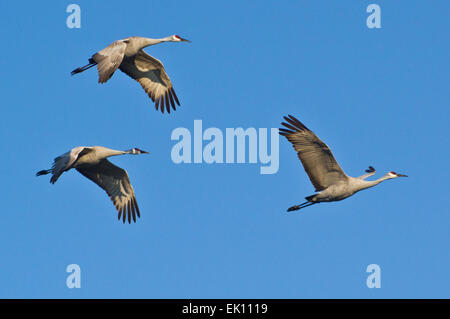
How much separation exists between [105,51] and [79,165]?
8.64 ft

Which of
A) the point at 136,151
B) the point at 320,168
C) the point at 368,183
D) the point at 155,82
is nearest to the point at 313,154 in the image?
the point at 320,168

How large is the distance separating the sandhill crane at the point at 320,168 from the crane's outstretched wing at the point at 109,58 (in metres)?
3.84

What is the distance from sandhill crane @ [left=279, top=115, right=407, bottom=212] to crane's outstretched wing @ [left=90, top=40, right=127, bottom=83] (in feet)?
12.6

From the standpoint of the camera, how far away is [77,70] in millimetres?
20109

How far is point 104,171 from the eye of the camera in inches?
776

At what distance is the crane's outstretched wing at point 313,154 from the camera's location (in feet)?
57.5

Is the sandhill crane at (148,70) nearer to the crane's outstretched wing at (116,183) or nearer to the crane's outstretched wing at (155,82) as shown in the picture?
the crane's outstretched wing at (155,82)

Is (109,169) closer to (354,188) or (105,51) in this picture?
(105,51)

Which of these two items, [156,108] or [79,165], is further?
[156,108]

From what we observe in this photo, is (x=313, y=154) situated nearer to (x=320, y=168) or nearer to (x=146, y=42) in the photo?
(x=320, y=168)

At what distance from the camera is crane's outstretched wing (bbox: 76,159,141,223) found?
1961 centimetres

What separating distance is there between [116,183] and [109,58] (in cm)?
331
